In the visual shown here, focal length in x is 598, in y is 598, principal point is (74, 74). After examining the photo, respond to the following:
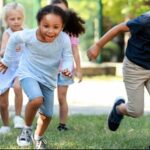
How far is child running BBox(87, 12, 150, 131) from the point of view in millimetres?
5621

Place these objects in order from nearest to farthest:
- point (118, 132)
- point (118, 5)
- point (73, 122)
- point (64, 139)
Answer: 1. point (64, 139)
2. point (118, 132)
3. point (73, 122)
4. point (118, 5)

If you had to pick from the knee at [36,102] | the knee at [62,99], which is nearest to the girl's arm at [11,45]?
the knee at [36,102]

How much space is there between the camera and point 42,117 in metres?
5.85

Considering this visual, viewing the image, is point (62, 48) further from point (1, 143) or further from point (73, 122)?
point (73, 122)

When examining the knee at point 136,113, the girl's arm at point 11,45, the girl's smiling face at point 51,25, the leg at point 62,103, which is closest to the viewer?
the girl's smiling face at point 51,25

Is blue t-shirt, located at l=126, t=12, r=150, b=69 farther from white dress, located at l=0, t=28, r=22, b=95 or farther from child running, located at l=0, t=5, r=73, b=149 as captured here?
white dress, located at l=0, t=28, r=22, b=95

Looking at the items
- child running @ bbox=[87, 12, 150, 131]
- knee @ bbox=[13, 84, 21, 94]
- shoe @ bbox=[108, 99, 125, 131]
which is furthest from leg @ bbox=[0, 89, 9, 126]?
child running @ bbox=[87, 12, 150, 131]

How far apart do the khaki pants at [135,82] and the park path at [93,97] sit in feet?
11.6

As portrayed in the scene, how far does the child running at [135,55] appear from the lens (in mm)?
5621

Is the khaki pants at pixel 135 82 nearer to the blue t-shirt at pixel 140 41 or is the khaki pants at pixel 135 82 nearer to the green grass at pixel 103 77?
the blue t-shirt at pixel 140 41

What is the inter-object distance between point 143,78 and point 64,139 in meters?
1.23

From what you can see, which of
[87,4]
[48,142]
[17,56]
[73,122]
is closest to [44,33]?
[48,142]

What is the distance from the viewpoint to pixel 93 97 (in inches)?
471

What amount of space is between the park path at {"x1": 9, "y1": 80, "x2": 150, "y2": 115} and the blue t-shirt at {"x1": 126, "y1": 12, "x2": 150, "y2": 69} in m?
3.74
